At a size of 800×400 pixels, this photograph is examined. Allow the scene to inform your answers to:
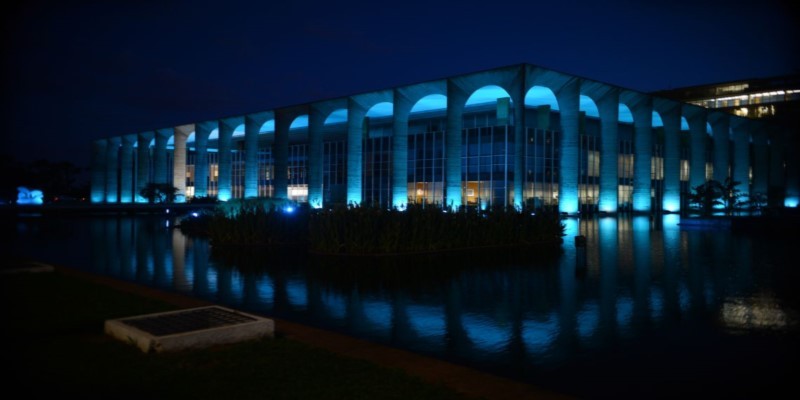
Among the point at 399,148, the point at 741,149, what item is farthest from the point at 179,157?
the point at 741,149

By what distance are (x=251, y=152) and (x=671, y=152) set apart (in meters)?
36.6

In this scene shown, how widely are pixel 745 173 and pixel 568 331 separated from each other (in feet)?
181

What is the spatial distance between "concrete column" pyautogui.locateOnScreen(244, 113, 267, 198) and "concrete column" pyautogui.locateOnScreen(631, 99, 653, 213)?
32.2m

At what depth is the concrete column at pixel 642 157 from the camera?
42500 millimetres

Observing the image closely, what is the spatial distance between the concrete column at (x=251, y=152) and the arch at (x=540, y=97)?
950 inches

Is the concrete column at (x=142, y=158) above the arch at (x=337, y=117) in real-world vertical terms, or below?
below

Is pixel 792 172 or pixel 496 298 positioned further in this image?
pixel 792 172

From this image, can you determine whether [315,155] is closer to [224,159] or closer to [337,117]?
[337,117]

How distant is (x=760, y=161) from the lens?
185 ft

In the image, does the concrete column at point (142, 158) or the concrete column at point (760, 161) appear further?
the concrete column at point (142, 158)

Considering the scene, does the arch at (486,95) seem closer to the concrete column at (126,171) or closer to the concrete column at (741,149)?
the concrete column at (741,149)

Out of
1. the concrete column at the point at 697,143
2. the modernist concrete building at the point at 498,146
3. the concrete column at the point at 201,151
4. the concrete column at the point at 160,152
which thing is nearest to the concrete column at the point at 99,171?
the modernist concrete building at the point at 498,146

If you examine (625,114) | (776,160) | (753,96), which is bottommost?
(776,160)

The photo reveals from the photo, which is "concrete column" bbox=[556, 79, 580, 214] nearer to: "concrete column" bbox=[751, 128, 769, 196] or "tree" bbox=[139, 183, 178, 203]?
"concrete column" bbox=[751, 128, 769, 196]
